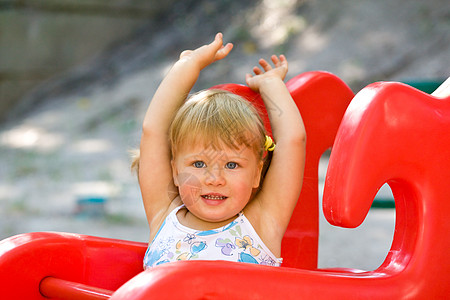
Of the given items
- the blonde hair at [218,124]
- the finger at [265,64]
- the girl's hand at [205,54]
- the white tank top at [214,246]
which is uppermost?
the girl's hand at [205,54]

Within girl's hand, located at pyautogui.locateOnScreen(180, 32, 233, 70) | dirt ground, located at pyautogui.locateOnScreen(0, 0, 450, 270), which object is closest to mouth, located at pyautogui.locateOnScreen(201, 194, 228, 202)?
girl's hand, located at pyautogui.locateOnScreen(180, 32, 233, 70)

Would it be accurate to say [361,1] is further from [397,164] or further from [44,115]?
[397,164]

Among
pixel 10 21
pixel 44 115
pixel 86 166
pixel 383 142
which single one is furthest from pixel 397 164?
pixel 10 21

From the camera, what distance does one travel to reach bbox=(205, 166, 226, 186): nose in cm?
125

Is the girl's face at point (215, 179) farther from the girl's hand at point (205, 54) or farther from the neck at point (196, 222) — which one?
the girl's hand at point (205, 54)

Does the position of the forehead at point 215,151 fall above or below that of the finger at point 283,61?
below

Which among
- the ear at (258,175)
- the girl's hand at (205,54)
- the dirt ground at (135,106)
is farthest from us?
the dirt ground at (135,106)

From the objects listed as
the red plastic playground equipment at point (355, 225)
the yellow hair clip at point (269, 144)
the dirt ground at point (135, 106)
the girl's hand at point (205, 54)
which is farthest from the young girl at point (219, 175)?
the dirt ground at point (135, 106)

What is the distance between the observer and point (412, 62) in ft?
14.1

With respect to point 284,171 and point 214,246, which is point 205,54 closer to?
point 284,171

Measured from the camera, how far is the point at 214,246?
1293mm

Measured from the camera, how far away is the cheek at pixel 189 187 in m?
1.28

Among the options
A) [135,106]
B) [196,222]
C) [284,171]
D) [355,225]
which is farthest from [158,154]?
[135,106]

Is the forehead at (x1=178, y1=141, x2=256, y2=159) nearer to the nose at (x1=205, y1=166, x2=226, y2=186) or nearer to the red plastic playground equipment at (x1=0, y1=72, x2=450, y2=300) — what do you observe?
the nose at (x1=205, y1=166, x2=226, y2=186)
